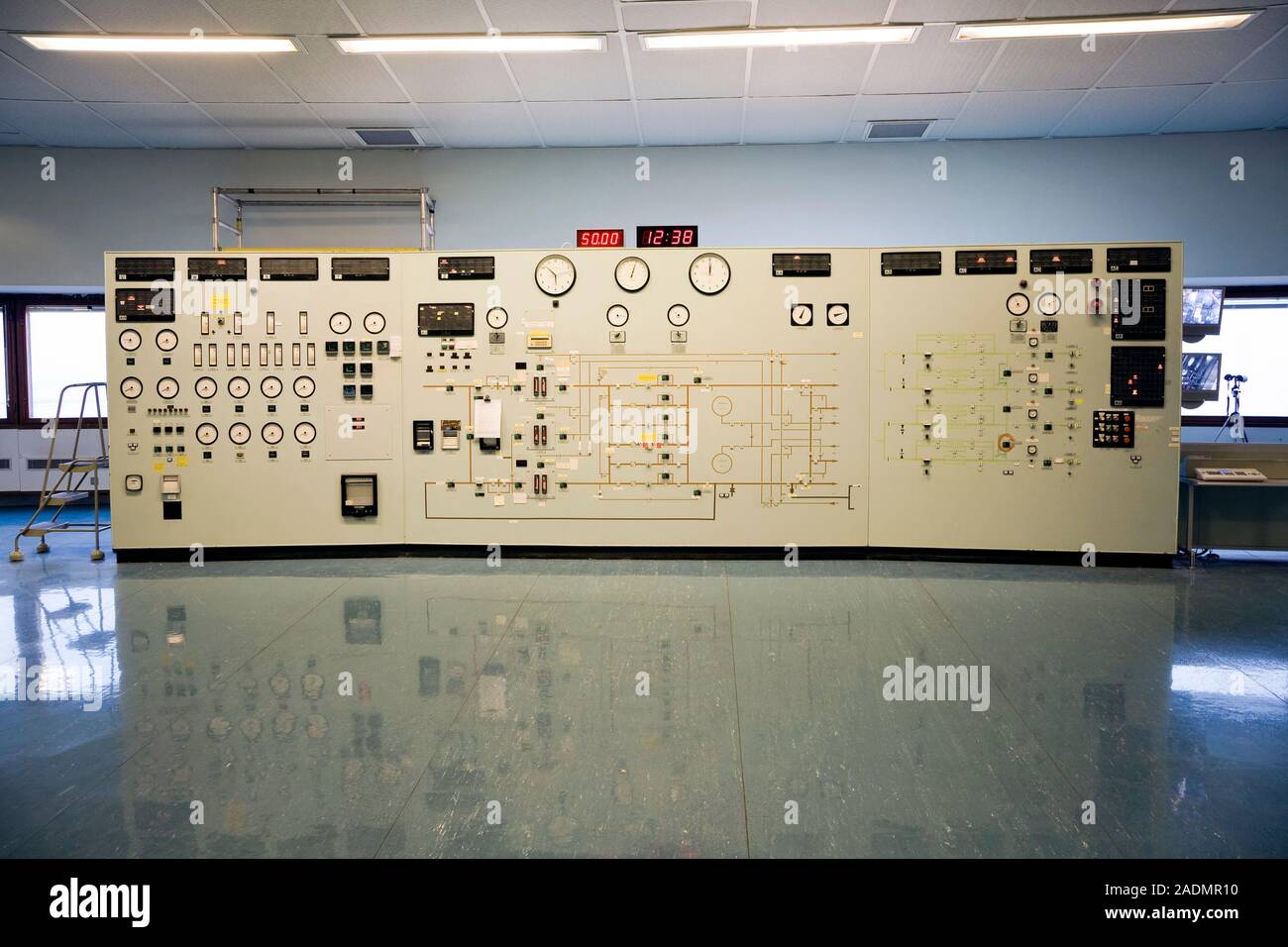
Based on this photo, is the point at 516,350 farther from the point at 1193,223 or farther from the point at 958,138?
the point at 1193,223

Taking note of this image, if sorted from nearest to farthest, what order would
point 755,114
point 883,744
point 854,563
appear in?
1. point 883,744
2. point 854,563
3. point 755,114

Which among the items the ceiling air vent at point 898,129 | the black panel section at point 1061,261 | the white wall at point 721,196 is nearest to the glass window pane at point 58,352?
the white wall at point 721,196

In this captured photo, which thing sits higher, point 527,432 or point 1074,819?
point 527,432

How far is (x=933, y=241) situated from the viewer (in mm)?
6543

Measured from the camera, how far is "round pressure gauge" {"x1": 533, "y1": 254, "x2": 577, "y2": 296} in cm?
529

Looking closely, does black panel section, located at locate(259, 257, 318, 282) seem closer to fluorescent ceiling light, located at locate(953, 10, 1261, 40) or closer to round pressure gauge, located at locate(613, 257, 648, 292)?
round pressure gauge, located at locate(613, 257, 648, 292)

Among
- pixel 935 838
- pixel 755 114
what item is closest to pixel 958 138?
pixel 755 114

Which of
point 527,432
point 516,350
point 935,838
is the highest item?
point 516,350

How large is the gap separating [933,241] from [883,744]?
5.27 meters

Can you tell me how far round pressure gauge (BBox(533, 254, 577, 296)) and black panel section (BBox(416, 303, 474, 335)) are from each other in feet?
1.71

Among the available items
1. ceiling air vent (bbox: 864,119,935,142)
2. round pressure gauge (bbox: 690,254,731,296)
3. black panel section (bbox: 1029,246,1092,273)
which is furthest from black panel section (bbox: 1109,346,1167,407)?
round pressure gauge (bbox: 690,254,731,296)

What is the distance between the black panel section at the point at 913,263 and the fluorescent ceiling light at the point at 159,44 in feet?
13.4

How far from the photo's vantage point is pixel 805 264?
5.25m

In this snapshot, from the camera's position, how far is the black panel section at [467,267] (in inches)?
209
